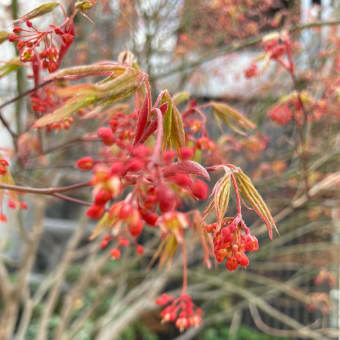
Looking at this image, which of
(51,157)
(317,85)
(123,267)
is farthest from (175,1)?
(123,267)

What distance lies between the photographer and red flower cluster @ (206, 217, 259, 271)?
1.93 feet

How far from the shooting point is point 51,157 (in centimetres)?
303

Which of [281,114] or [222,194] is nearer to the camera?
[222,194]

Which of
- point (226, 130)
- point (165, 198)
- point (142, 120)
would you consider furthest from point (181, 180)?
point (226, 130)

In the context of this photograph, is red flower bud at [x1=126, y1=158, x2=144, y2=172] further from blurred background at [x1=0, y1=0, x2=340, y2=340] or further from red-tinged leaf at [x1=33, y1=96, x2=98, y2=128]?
blurred background at [x1=0, y1=0, x2=340, y2=340]

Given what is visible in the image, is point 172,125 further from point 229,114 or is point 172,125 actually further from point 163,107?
point 229,114

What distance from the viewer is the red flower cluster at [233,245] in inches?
23.1

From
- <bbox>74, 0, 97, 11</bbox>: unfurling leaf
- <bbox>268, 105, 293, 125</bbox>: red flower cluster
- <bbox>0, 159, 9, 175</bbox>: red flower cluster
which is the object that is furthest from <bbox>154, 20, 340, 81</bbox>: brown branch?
A: <bbox>0, 159, 9, 175</bbox>: red flower cluster

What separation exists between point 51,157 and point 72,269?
257cm

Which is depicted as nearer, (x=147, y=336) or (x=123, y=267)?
(x=123, y=267)

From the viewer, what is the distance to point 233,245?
60 centimetres

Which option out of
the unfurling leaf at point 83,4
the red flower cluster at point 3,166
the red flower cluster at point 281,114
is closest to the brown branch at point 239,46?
the red flower cluster at point 281,114

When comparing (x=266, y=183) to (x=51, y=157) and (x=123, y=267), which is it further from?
(x=51, y=157)

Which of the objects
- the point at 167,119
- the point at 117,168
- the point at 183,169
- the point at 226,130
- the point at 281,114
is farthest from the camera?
the point at 226,130
